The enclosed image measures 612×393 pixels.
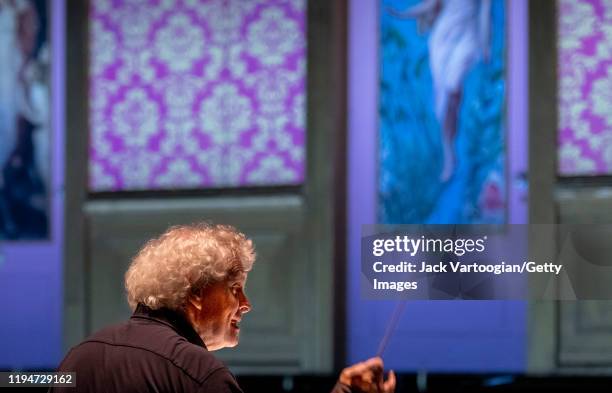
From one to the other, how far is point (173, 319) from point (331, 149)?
2857 mm

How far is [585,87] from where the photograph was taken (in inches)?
164

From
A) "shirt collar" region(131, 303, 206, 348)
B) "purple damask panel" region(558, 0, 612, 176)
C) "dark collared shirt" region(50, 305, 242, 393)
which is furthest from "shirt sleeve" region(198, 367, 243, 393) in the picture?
"purple damask panel" region(558, 0, 612, 176)

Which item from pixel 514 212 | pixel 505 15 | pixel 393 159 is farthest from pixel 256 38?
pixel 514 212

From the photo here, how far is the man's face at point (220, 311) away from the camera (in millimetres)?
1632

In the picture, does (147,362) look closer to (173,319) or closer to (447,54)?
(173,319)

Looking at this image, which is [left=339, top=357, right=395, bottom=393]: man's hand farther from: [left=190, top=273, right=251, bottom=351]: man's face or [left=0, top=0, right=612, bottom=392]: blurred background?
[left=0, top=0, right=612, bottom=392]: blurred background

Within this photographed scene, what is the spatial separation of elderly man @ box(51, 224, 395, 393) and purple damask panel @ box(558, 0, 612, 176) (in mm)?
2770

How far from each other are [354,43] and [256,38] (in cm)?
49

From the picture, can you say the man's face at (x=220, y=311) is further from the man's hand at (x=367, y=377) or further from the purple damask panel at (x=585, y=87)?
the purple damask panel at (x=585, y=87)

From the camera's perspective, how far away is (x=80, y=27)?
4.70 meters

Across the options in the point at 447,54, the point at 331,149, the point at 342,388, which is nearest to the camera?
the point at 342,388

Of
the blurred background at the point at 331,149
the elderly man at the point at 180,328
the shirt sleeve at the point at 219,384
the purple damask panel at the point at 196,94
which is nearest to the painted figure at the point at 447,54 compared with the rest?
the blurred background at the point at 331,149

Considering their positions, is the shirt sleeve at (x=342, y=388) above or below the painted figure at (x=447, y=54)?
below

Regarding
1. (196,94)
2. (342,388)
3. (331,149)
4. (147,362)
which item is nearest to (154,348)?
(147,362)
